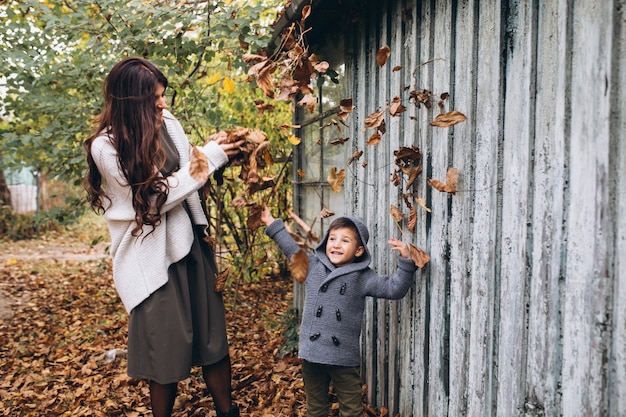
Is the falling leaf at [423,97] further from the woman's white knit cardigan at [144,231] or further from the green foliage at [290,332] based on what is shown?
the green foliage at [290,332]

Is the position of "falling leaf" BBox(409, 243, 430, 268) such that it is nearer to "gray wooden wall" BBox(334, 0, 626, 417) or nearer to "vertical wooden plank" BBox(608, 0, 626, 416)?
"gray wooden wall" BBox(334, 0, 626, 417)

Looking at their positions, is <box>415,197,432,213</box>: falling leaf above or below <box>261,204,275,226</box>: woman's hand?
above

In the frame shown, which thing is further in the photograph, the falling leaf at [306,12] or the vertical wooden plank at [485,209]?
the falling leaf at [306,12]

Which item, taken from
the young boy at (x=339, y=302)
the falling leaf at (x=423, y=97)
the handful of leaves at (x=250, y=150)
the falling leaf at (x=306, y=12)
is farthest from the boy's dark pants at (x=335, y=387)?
the falling leaf at (x=306, y=12)

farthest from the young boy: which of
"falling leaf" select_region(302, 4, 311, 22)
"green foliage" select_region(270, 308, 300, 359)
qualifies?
"green foliage" select_region(270, 308, 300, 359)

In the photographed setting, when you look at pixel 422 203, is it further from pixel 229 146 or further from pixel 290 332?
pixel 290 332

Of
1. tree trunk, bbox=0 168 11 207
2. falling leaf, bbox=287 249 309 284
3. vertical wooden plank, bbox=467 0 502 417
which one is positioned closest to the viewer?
vertical wooden plank, bbox=467 0 502 417

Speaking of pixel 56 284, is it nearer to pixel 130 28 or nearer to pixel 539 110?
pixel 130 28

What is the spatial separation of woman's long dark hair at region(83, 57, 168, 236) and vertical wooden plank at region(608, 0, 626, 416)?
1.84 meters

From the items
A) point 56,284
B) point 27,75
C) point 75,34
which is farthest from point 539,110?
point 56,284

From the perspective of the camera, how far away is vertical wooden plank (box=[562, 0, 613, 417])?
1.43m

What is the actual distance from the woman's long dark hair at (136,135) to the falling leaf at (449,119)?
1279 millimetres

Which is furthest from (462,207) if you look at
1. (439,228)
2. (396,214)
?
(396,214)

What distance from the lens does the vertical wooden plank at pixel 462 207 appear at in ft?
6.69
